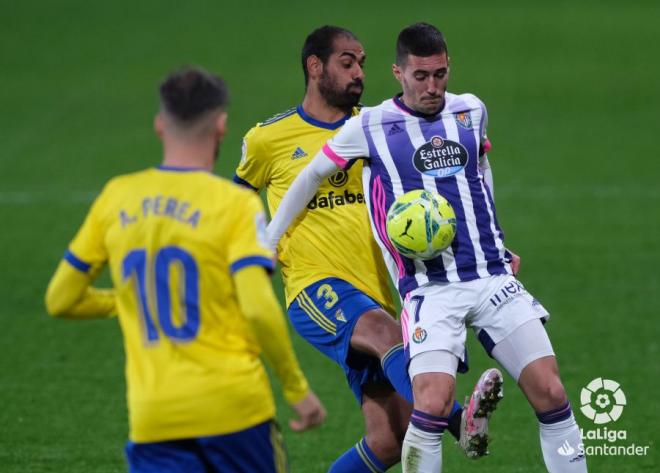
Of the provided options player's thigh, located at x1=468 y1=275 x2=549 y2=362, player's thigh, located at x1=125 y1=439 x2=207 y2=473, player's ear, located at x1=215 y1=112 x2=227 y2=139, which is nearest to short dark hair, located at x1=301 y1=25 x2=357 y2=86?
player's thigh, located at x1=468 y1=275 x2=549 y2=362

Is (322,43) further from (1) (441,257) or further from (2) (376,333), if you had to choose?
(2) (376,333)

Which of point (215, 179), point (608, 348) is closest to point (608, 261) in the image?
point (608, 348)

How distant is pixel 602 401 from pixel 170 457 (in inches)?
198

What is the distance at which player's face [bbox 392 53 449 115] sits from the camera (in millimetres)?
6445

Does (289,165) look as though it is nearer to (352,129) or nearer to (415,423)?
(352,129)

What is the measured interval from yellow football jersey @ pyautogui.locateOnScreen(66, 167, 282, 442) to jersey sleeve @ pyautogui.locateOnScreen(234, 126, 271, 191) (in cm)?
247

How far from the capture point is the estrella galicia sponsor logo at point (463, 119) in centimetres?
655

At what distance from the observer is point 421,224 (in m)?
6.12

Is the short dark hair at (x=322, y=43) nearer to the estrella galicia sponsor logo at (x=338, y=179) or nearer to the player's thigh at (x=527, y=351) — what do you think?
the estrella galicia sponsor logo at (x=338, y=179)

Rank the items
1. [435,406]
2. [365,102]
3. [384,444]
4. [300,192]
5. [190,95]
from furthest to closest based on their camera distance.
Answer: [365,102] → [384,444] → [300,192] → [435,406] → [190,95]

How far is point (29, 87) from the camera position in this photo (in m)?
25.7

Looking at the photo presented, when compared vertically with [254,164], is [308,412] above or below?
below

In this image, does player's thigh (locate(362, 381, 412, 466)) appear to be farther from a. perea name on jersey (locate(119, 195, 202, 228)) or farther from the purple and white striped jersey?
a. perea name on jersey (locate(119, 195, 202, 228))

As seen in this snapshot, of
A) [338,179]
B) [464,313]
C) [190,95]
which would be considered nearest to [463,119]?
[338,179]
